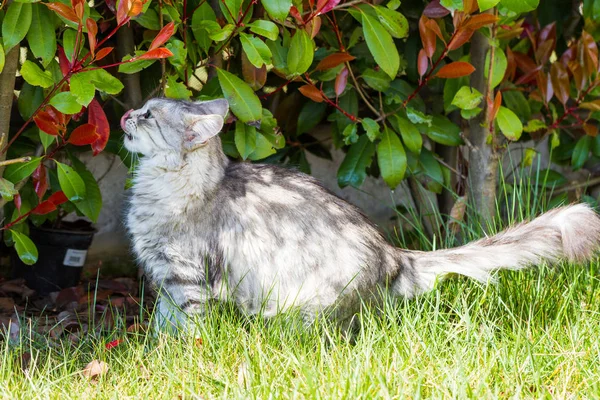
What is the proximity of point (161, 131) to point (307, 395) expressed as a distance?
1400 millimetres

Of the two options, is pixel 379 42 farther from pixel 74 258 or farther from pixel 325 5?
pixel 74 258

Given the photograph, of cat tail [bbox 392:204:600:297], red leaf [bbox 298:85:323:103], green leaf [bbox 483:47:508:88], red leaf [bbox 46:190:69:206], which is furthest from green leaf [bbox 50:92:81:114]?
green leaf [bbox 483:47:508:88]

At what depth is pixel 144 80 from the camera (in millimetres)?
4133

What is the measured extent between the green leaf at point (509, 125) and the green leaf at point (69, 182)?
1932 mm

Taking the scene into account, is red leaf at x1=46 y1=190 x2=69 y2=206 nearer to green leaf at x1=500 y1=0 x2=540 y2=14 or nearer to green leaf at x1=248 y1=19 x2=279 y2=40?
green leaf at x1=248 y1=19 x2=279 y2=40

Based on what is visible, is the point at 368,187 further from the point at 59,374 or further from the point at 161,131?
the point at 59,374

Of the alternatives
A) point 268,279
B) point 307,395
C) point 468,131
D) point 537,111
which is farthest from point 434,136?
point 307,395

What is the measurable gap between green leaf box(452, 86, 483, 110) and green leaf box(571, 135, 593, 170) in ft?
3.26

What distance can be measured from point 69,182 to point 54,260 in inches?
45.7

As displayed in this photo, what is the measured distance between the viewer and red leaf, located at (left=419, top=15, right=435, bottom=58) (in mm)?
Result: 3727

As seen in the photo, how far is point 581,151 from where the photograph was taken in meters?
4.59

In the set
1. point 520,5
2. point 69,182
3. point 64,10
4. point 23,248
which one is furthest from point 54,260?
point 520,5

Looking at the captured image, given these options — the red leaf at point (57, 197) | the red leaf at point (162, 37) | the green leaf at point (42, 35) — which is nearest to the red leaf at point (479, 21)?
the red leaf at point (162, 37)

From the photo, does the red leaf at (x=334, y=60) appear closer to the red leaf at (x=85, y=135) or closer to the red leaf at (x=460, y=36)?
the red leaf at (x=460, y=36)
